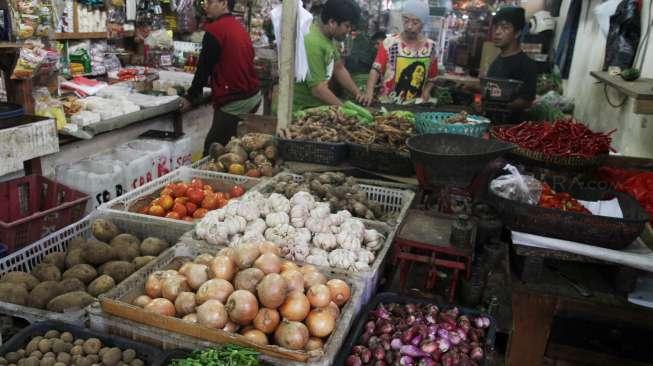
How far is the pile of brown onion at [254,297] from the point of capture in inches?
78.4

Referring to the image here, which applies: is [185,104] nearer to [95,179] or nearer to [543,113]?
[95,179]

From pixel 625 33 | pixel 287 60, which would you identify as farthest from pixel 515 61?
pixel 287 60

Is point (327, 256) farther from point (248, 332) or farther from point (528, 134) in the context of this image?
point (528, 134)

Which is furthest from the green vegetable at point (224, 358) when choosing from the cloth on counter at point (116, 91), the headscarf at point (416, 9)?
the headscarf at point (416, 9)

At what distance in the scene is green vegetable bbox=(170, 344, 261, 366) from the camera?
1782 mm

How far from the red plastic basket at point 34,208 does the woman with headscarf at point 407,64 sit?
10.6 ft

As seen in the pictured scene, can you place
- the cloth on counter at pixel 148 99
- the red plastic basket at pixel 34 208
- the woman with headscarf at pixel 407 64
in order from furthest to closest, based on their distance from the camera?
the woman with headscarf at pixel 407 64
the cloth on counter at pixel 148 99
the red plastic basket at pixel 34 208

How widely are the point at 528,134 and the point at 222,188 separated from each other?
2.32m

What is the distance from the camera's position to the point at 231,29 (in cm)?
505

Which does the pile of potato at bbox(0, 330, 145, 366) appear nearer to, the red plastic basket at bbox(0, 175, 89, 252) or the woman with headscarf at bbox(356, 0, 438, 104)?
the red plastic basket at bbox(0, 175, 89, 252)

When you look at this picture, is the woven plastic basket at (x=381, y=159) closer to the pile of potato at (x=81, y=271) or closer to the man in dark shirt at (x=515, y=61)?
the pile of potato at (x=81, y=271)

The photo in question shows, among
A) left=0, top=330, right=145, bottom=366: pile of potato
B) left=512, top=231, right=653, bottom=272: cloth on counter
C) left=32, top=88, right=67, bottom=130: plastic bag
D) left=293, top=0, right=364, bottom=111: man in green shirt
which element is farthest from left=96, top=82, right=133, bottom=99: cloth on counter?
left=512, top=231, right=653, bottom=272: cloth on counter

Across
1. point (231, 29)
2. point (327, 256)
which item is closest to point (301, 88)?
point (231, 29)

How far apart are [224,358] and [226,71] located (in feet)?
12.9
